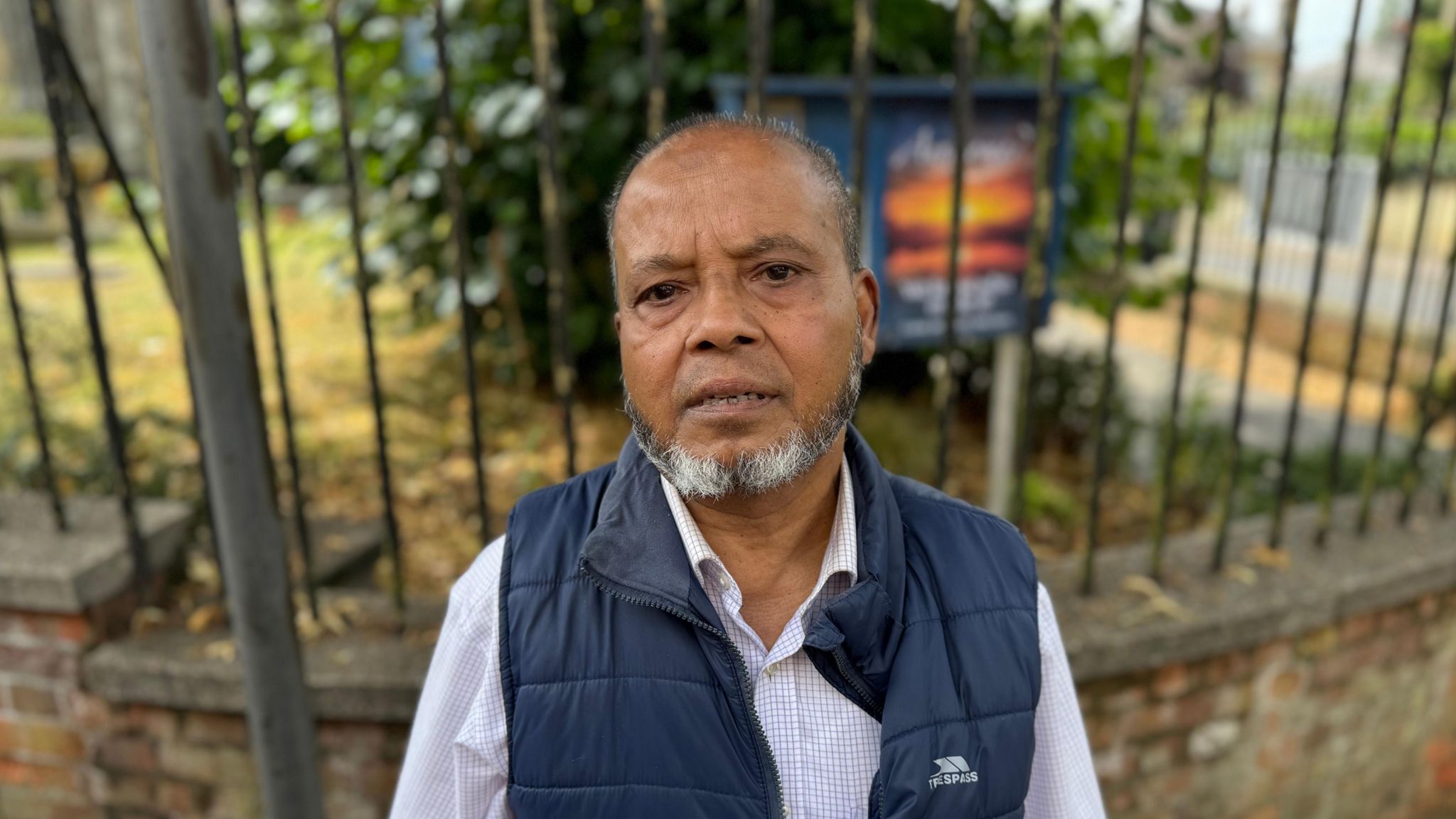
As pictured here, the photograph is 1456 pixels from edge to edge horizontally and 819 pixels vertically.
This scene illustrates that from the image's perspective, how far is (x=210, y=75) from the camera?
1.58 m

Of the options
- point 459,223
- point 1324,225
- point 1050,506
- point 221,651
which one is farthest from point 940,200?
point 221,651

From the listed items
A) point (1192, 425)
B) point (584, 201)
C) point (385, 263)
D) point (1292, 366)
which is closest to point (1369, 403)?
point (1292, 366)

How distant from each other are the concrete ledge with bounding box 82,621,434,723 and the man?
766 millimetres

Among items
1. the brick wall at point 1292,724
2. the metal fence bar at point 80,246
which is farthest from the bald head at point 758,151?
the brick wall at point 1292,724

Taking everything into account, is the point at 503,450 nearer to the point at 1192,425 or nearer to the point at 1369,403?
the point at 1192,425

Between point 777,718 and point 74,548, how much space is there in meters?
1.78

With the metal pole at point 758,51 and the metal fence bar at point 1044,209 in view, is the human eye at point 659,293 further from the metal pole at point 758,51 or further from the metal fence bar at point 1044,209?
the metal fence bar at point 1044,209

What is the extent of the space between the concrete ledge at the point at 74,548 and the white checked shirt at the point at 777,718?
3.86 ft

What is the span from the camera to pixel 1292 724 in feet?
9.06

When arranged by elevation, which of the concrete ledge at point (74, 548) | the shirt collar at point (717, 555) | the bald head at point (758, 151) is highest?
the bald head at point (758, 151)

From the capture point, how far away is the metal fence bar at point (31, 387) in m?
2.18

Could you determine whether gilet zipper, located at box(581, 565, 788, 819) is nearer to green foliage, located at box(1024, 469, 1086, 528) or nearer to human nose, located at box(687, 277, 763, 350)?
human nose, located at box(687, 277, 763, 350)

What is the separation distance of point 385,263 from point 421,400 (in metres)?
0.69

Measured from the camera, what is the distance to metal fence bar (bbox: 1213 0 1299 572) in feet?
7.59
